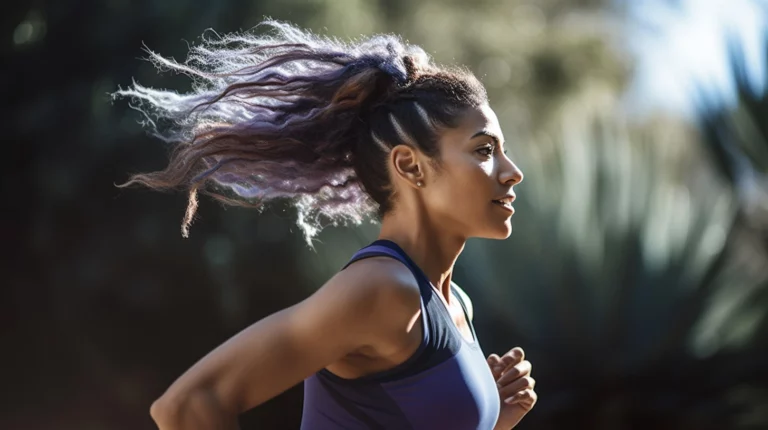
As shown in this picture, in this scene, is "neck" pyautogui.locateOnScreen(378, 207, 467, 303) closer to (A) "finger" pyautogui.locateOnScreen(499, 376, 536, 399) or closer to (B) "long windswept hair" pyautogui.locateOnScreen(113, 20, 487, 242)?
(B) "long windswept hair" pyautogui.locateOnScreen(113, 20, 487, 242)

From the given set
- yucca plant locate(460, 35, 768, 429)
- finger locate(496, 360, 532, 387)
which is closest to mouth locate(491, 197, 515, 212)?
finger locate(496, 360, 532, 387)

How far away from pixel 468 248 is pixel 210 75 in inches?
176

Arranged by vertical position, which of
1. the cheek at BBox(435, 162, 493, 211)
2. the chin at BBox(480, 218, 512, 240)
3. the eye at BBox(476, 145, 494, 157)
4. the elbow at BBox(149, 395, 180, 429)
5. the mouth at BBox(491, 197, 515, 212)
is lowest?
the elbow at BBox(149, 395, 180, 429)

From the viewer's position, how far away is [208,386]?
1.96 metres

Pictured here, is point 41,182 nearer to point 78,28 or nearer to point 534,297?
point 78,28

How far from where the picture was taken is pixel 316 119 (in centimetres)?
237

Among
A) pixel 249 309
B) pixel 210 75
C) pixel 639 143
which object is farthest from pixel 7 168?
pixel 210 75

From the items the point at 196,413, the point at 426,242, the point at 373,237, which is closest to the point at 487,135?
the point at 426,242

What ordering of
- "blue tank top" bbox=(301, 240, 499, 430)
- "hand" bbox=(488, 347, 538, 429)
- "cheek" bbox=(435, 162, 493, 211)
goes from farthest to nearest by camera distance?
"hand" bbox=(488, 347, 538, 429) < "cheek" bbox=(435, 162, 493, 211) < "blue tank top" bbox=(301, 240, 499, 430)

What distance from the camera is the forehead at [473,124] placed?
7.54 feet

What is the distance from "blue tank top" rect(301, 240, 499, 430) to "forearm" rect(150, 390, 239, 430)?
0.81 ft

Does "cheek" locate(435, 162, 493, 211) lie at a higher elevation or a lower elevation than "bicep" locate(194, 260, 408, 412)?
higher

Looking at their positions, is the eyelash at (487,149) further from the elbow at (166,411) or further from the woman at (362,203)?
the elbow at (166,411)

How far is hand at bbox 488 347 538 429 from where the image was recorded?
255 cm
